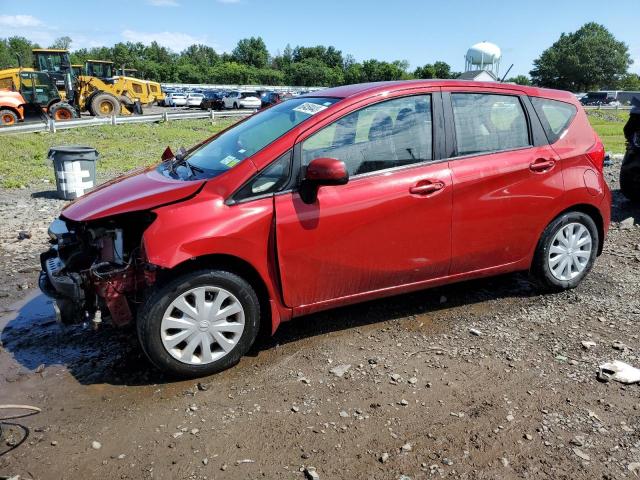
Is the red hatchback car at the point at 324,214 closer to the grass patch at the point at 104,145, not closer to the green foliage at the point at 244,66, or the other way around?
the grass patch at the point at 104,145

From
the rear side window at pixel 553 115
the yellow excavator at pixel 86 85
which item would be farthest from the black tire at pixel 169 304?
the yellow excavator at pixel 86 85

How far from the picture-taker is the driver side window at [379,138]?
3.85 metres

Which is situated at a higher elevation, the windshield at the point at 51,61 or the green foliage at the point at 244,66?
the green foliage at the point at 244,66

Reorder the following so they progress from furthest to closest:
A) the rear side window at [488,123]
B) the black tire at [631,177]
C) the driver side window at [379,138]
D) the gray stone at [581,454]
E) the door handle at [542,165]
A: the black tire at [631,177]
the door handle at [542,165]
the rear side window at [488,123]
the driver side window at [379,138]
the gray stone at [581,454]

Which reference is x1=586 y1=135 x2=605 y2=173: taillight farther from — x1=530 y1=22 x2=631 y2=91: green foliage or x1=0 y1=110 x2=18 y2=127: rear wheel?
x1=530 y1=22 x2=631 y2=91: green foliage

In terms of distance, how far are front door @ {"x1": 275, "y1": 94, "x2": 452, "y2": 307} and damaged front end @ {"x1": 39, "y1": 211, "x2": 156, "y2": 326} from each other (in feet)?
3.13

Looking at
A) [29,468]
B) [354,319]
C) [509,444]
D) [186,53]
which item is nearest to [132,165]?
[354,319]

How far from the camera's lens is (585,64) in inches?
3905

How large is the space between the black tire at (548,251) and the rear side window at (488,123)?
75 cm

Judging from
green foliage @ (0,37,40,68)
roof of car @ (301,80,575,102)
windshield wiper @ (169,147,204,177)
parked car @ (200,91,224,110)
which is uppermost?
green foliage @ (0,37,40,68)

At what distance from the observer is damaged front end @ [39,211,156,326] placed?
11.5 feet

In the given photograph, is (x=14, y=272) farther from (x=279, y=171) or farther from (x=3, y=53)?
(x=3, y=53)

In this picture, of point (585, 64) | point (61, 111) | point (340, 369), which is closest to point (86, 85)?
point (61, 111)

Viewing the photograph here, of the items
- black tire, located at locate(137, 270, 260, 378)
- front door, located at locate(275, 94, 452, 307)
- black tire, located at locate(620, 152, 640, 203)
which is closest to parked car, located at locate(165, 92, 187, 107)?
black tire, located at locate(620, 152, 640, 203)
